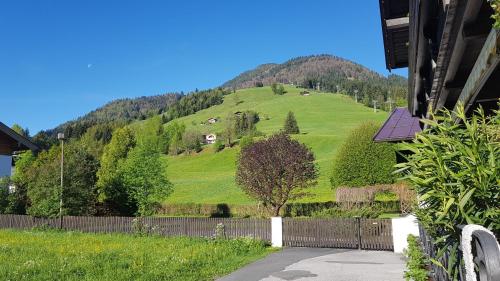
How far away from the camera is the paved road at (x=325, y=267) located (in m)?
11.9

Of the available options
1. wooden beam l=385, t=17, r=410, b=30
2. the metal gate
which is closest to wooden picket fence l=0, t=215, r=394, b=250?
the metal gate

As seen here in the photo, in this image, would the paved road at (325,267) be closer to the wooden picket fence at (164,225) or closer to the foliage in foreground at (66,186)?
the wooden picket fence at (164,225)

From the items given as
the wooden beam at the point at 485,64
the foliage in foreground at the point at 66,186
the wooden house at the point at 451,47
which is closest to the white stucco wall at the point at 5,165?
the foliage in foreground at the point at 66,186

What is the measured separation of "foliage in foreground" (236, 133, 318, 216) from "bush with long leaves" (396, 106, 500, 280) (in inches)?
1136

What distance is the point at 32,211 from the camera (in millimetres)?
29250

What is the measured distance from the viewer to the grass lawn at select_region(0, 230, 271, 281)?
11.6 m

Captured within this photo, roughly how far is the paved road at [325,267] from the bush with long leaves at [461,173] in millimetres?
9591

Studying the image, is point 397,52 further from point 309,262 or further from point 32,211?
point 32,211

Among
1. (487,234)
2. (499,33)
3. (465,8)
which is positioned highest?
(465,8)

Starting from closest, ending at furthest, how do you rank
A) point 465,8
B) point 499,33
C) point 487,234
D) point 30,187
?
point 487,234 → point 499,33 → point 465,8 → point 30,187

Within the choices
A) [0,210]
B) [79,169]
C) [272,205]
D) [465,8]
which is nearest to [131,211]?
[79,169]

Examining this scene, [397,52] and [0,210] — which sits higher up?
[397,52]

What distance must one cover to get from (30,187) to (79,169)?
3.79m

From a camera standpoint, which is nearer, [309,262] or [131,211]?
[309,262]
